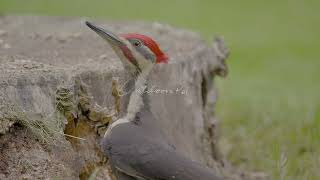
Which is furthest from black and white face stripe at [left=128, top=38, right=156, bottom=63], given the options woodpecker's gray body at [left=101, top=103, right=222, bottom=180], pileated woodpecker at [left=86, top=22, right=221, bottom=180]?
woodpecker's gray body at [left=101, top=103, right=222, bottom=180]

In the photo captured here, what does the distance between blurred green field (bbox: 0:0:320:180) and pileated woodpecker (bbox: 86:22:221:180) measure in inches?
40.2

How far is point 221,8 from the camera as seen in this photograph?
40.5ft

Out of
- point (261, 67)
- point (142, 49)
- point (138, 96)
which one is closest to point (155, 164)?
point (138, 96)

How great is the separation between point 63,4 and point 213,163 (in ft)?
21.2

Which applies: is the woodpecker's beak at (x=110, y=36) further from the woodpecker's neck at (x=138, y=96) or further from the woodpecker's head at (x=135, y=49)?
the woodpecker's neck at (x=138, y=96)

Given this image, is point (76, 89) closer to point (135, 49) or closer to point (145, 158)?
point (135, 49)

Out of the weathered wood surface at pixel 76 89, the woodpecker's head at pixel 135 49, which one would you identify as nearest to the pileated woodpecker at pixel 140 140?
the woodpecker's head at pixel 135 49

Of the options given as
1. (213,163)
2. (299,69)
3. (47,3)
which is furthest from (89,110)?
(47,3)

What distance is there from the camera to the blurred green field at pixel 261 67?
6785mm

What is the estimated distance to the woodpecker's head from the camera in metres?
4.66

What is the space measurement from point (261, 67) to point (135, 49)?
5.57 metres

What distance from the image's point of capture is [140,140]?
4.57 meters

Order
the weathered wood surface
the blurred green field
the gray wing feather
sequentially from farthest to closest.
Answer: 1. the blurred green field
2. the weathered wood surface
3. the gray wing feather

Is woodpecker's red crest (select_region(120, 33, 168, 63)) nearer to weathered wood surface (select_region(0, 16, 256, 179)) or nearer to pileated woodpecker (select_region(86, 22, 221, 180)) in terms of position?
pileated woodpecker (select_region(86, 22, 221, 180))
